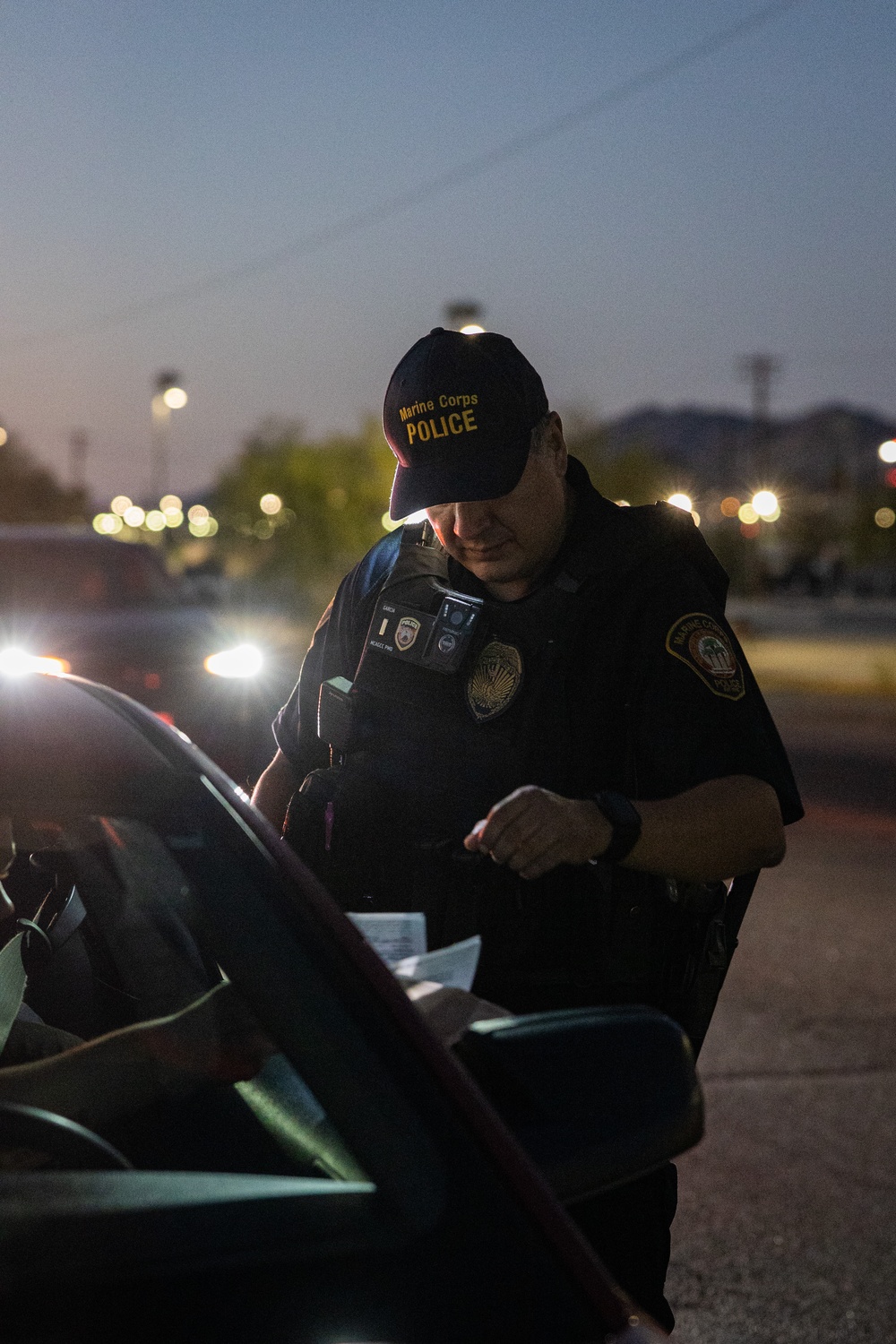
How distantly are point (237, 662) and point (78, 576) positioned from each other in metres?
1.77

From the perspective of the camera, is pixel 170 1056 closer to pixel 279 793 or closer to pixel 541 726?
pixel 541 726

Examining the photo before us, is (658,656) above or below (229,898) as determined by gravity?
above

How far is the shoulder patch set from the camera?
2.03m

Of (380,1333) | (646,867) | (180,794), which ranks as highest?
(180,794)

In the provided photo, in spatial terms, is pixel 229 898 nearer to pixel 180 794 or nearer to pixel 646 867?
pixel 180 794

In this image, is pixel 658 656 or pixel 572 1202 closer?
pixel 572 1202

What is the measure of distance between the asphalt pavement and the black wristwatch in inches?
67.5

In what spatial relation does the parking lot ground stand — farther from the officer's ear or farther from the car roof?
the car roof

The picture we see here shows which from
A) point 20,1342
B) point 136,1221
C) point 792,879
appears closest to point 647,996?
point 136,1221

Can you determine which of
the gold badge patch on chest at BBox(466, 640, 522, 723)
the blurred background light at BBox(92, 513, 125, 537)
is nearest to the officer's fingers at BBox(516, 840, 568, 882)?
the gold badge patch on chest at BBox(466, 640, 522, 723)

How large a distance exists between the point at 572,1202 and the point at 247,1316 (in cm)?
32

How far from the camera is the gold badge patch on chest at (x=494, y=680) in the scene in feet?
6.97

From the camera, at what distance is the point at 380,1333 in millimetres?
1253

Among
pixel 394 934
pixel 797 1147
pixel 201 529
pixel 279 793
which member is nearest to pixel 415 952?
pixel 394 934
